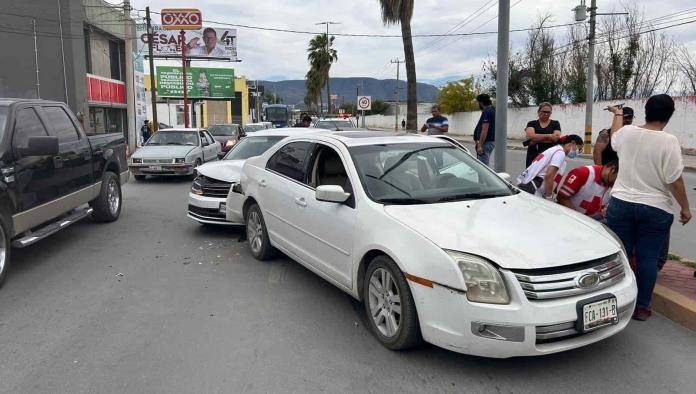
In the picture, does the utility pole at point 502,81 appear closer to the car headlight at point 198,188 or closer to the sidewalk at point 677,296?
the sidewalk at point 677,296

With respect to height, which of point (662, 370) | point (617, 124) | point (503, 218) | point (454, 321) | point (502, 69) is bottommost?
point (662, 370)

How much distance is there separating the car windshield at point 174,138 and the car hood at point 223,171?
25.6 feet

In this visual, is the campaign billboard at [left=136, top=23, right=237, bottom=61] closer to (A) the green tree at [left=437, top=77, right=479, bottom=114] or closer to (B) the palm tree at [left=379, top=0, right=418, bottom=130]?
(A) the green tree at [left=437, top=77, right=479, bottom=114]

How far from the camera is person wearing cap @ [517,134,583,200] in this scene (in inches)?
226

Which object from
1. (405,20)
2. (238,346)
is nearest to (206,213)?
(238,346)

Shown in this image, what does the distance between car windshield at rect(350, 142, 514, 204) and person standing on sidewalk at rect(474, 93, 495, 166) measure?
14.5 ft

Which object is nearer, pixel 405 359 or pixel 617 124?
pixel 405 359

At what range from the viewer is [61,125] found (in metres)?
7.23

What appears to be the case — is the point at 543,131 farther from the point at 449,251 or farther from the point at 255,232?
the point at 449,251

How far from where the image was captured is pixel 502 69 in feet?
26.2

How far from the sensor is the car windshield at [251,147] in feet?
29.6

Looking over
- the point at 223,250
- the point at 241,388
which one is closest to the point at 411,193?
the point at 241,388

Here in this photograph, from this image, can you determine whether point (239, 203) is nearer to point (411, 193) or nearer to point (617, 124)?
point (411, 193)

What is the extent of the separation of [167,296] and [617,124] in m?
4.47
